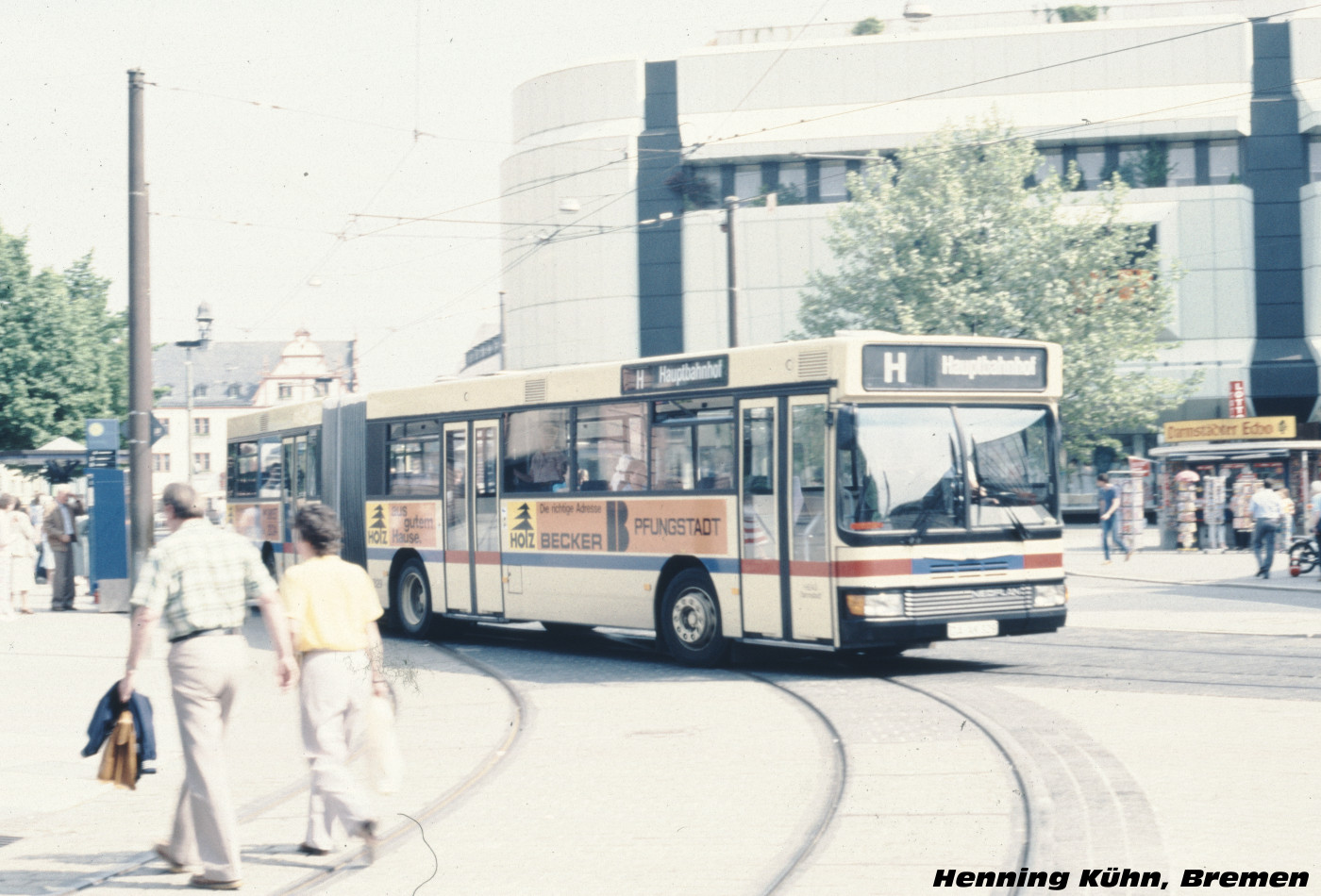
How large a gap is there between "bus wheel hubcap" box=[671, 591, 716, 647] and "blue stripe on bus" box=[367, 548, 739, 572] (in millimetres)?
348

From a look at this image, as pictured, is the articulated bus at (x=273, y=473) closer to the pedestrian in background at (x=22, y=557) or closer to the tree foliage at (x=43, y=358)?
the pedestrian in background at (x=22, y=557)

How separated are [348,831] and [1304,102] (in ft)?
164

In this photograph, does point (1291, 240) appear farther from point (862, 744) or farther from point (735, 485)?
point (862, 744)

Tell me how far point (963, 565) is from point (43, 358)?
40301 mm

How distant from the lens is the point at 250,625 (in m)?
20.4

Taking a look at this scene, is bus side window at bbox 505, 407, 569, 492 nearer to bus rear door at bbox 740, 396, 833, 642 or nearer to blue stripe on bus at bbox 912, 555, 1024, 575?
bus rear door at bbox 740, 396, 833, 642

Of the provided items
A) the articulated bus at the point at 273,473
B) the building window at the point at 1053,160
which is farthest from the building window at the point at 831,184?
the articulated bus at the point at 273,473

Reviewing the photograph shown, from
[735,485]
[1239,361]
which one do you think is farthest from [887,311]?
[735,485]

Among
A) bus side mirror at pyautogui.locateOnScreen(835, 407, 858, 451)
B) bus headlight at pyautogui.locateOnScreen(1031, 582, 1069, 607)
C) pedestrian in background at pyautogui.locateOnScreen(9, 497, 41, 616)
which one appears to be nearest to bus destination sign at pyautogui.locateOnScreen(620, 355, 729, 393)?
A: bus side mirror at pyautogui.locateOnScreen(835, 407, 858, 451)

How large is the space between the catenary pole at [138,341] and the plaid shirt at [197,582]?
963 cm

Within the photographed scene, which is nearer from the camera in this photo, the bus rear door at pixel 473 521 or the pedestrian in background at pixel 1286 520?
the bus rear door at pixel 473 521

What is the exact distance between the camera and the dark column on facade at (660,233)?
5312 centimetres

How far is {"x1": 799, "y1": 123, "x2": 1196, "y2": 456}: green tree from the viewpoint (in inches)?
1534

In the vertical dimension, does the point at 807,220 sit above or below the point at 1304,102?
below
